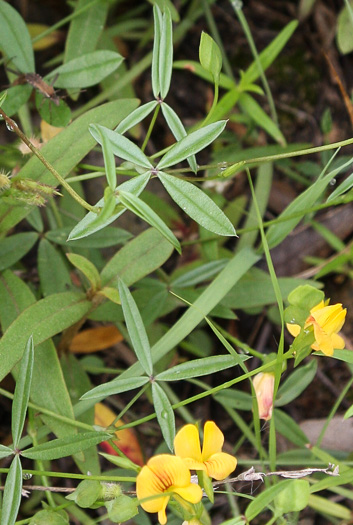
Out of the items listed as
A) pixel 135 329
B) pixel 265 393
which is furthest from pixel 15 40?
pixel 265 393

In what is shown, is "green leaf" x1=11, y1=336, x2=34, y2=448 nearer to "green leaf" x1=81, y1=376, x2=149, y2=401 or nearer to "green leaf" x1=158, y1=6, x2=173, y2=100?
"green leaf" x1=81, y1=376, x2=149, y2=401

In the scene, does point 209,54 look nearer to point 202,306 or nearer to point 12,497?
point 202,306

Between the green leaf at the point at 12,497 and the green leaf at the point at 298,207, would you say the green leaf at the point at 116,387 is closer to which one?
the green leaf at the point at 12,497

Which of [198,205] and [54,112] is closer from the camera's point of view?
[198,205]

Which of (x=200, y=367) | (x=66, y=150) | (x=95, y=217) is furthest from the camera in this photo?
(x=66, y=150)

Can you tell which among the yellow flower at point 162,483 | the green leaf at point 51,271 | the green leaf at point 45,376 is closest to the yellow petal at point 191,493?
the yellow flower at point 162,483

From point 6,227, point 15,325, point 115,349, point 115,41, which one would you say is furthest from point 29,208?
point 115,41
